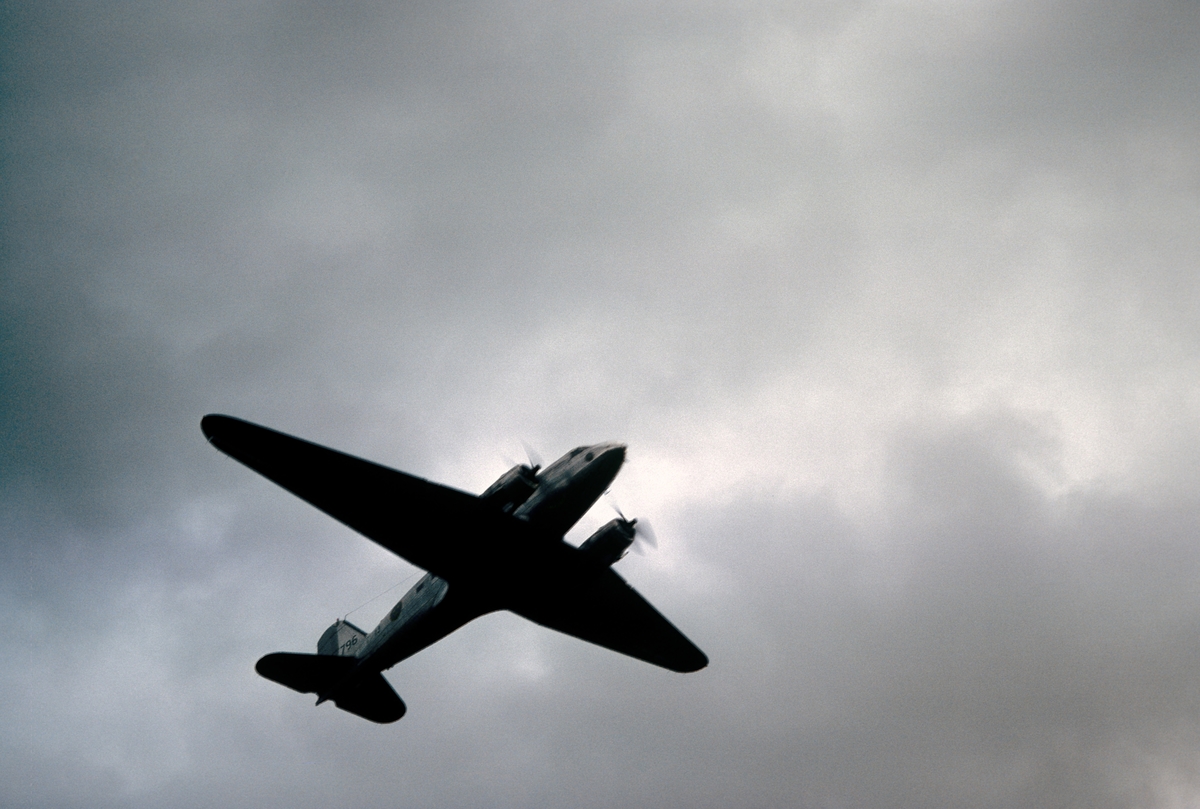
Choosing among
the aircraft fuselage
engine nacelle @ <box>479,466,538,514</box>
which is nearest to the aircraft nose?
the aircraft fuselage

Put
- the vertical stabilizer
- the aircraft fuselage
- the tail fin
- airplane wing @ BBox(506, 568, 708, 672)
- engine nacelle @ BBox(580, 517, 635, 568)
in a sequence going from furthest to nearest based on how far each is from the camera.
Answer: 1. the vertical stabilizer
2. the tail fin
3. airplane wing @ BBox(506, 568, 708, 672)
4. engine nacelle @ BBox(580, 517, 635, 568)
5. the aircraft fuselage

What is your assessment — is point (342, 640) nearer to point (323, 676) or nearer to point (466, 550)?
point (323, 676)

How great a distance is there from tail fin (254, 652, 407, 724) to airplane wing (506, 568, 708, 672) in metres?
8.61

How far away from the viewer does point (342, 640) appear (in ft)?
124

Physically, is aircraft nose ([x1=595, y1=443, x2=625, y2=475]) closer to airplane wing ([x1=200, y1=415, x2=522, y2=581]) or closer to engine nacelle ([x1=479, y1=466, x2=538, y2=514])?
engine nacelle ([x1=479, y1=466, x2=538, y2=514])

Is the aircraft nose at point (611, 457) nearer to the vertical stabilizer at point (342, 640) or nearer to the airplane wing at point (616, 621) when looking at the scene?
the airplane wing at point (616, 621)

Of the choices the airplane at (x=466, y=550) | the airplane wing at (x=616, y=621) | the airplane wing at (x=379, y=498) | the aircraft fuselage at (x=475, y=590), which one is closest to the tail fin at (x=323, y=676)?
the airplane at (x=466, y=550)

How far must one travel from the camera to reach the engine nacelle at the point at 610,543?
29.5m

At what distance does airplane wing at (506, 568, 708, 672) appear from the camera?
107 feet

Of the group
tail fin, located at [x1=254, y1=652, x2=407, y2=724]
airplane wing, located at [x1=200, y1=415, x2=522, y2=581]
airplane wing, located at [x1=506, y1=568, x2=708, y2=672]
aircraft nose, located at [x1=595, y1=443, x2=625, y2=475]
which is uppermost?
aircraft nose, located at [x1=595, y1=443, x2=625, y2=475]

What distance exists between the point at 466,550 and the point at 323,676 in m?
12.1

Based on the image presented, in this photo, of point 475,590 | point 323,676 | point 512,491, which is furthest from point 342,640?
point 512,491

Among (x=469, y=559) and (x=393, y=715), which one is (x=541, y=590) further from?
(x=393, y=715)

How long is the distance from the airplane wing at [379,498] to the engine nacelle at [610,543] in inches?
122
